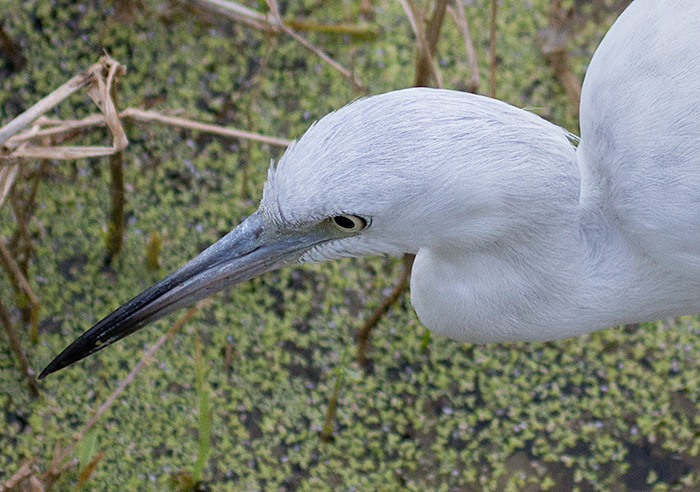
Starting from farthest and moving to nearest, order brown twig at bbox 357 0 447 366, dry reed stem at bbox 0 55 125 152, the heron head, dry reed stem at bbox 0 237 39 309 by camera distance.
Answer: brown twig at bbox 357 0 447 366
dry reed stem at bbox 0 237 39 309
dry reed stem at bbox 0 55 125 152
the heron head

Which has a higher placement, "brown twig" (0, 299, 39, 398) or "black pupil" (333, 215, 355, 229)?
"black pupil" (333, 215, 355, 229)

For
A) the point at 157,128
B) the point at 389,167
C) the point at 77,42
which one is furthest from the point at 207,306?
the point at 389,167

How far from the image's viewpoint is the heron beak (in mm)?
1354

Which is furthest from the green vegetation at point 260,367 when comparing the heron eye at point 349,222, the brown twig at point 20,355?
the heron eye at point 349,222

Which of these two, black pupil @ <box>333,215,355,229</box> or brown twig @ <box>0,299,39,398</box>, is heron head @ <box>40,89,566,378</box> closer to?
black pupil @ <box>333,215,355,229</box>

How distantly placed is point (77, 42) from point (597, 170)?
1.70 m

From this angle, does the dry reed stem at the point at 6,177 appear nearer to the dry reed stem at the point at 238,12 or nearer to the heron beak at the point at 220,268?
the heron beak at the point at 220,268

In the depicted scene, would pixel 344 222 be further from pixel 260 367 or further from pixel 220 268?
pixel 260 367

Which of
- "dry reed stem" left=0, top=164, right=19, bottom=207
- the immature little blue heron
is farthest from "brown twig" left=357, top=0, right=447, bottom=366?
"dry reed stem" left=0, top=164, right=19, bottom=207

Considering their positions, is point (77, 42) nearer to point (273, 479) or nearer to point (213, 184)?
point (213, 184)

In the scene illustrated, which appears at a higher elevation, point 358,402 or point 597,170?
point 597,170

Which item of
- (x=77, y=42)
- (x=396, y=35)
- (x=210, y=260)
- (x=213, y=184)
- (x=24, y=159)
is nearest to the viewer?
(x=210, y=260)

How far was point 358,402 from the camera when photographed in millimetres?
2092

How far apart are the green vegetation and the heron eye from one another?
25.3 inches
